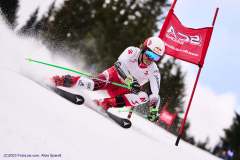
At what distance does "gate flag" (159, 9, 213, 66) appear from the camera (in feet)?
26.6

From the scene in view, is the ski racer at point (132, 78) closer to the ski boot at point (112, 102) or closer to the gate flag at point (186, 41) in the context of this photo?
the ski boot at point (112, 102)

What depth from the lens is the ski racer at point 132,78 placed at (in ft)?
23.1

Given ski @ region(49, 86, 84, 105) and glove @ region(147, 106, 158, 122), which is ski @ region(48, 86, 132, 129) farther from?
glove @ region(147, 106, 158, 122)

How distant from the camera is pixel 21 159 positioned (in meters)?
3.53

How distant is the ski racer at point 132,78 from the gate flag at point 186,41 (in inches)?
38.9

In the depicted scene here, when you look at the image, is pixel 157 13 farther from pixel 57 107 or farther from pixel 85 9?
pixel 57 107

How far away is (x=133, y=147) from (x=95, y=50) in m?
25.2

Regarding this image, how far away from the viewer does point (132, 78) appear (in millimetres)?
7336

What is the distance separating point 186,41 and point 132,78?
Result: 1.58 metres

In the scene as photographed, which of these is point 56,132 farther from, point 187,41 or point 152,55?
point 187,41

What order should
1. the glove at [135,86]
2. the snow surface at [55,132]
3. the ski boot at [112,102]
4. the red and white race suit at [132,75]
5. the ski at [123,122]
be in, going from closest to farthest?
the snow surface at [55,132], the ski at [123,122], the glove at [135,86], the red and white race suit at [132,75], the ski boot at [112,102]

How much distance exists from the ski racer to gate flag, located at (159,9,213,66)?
0.99m

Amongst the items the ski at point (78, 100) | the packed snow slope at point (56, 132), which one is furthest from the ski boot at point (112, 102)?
the packed snow slope at point (56, 132)

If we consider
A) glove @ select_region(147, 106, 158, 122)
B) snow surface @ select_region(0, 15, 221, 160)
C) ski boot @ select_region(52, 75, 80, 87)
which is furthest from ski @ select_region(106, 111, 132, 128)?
ski boot @ select_region(52, 75, 80, 87)
